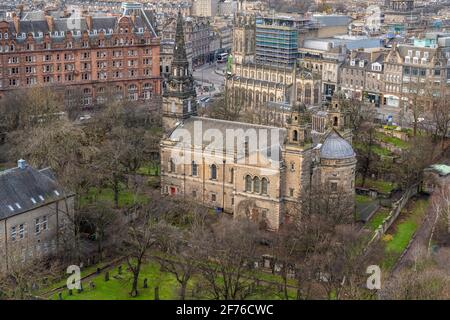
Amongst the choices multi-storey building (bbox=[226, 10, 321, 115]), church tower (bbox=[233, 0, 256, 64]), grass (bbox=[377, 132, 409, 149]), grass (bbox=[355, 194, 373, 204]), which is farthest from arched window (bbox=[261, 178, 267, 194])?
Result: church tower (bbox=[233, 0, 256, 64])

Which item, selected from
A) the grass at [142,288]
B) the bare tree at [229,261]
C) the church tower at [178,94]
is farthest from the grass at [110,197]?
the bare tree at [229,261]

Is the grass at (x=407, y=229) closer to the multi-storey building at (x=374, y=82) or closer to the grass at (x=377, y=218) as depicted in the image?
the grass at (x=377, y=218)

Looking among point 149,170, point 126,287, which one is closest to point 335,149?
point 126,287

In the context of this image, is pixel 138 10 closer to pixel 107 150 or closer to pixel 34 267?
pixel 107 150

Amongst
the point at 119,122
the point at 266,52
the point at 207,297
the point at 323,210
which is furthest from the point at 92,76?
the point at 207,297

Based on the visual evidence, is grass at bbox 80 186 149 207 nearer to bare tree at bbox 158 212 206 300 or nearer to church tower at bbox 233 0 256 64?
bare tree at bbox 158 212 206 300

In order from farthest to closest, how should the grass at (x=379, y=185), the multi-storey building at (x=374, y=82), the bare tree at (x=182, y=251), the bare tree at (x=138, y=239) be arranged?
the multi-storey building at (x=374, y=82)
the grass at (x=379, y=185)
the bare tree at (x=138, y=239)
the bare tree at (x=182, y=251)

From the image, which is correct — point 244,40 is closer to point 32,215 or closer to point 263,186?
point 263,186
